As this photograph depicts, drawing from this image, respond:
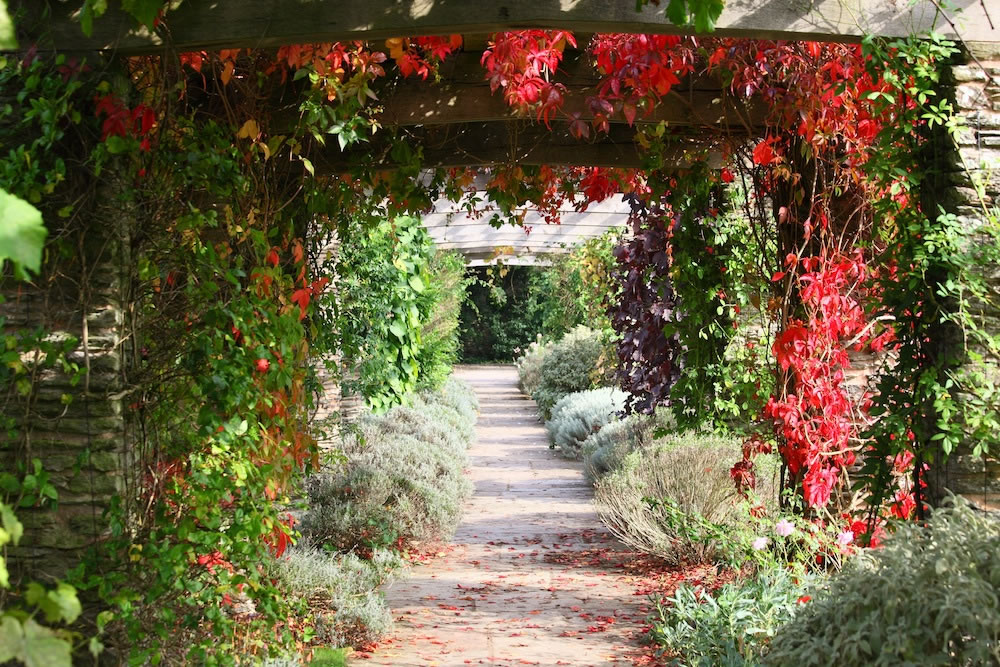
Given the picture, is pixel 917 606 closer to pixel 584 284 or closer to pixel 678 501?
pixel 678 501

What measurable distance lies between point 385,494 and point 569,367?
860 centimetres

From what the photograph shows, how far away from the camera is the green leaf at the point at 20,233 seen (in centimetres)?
99

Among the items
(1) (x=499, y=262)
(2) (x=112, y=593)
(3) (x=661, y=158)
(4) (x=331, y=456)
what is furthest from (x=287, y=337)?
(1) (x=499, y=262)

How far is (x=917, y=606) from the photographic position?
2.69 meters

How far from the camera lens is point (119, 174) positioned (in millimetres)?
3096

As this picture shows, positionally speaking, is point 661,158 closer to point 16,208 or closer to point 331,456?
point 331,456

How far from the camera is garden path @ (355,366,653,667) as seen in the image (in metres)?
4.94

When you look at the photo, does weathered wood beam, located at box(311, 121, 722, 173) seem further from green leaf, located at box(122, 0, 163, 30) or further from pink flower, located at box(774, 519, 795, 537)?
green leaf, located at box(122, 0, 163, 30)

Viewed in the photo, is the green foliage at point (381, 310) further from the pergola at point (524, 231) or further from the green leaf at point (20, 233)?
the green leaf at point (20, 233)

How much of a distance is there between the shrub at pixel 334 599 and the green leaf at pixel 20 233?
13.2 ft

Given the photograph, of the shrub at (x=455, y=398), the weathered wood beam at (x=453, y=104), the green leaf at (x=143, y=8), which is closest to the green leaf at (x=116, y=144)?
the green leaf at (x=143, y=8)

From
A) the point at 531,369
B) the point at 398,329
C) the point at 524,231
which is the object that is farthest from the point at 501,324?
the point at 398,329

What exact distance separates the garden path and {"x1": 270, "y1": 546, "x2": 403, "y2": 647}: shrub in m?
0.15

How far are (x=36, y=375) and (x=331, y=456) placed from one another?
2740 millimetres
